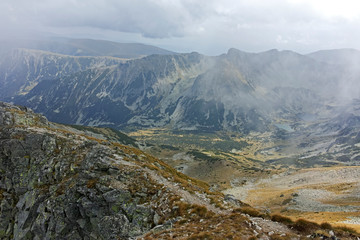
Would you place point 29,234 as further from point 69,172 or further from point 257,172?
point 257,172

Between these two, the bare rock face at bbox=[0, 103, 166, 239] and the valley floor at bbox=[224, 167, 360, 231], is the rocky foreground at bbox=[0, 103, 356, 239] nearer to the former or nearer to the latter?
the bare rock face at bbox=[0, 103, 166, 239]

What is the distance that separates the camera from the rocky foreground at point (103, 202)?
1970 centimetres

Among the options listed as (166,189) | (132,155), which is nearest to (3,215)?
(132,155)

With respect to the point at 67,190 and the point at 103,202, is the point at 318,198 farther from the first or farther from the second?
the point at 67,190

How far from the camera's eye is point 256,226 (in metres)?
19.1

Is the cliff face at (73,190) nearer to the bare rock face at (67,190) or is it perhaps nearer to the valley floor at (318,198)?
the bare rock face at (67,190)

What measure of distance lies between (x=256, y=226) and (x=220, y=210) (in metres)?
5.85

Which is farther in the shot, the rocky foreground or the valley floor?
the valley floor

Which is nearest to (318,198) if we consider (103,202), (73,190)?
(103,202)

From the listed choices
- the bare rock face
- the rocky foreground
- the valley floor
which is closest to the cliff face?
the bare rock face

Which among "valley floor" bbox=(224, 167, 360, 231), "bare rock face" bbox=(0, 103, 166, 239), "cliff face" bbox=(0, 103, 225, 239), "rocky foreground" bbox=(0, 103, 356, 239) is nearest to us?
"rocky foreground" bbox=(0, 103, 356, 239)

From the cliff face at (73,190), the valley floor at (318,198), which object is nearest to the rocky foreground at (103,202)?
the cliff face at (73,190)

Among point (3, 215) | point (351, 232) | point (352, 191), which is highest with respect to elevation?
point (351, 232)

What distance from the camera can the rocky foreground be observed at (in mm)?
19697
